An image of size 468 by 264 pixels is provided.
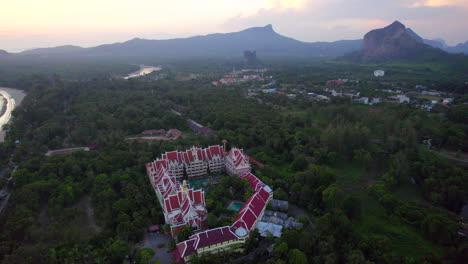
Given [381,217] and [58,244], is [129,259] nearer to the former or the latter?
[58,244]

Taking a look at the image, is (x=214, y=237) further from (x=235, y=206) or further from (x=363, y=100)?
(x=363, y=100)

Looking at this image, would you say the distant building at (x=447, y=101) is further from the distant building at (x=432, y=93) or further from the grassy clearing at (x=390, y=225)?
the grassy clearing at (x=390, y=225)

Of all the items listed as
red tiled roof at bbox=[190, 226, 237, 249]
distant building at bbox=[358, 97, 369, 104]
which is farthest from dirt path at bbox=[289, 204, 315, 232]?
distant building at bbox=[358, 97, 369, 104]

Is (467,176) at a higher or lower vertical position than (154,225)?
higher

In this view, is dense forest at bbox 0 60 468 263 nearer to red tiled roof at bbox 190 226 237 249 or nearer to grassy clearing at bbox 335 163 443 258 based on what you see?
grassy clearing at bbox 335 163 443 258

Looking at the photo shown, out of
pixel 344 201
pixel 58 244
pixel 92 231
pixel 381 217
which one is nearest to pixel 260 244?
pixel 344 201

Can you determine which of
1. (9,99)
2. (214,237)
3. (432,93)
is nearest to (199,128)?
(214,237)

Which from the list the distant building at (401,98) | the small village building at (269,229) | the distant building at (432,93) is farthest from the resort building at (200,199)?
the distant building at (432,93)
